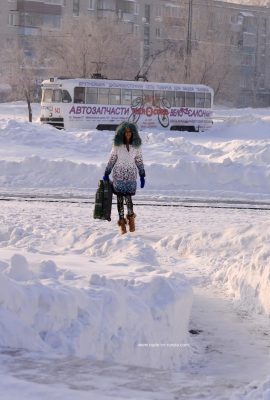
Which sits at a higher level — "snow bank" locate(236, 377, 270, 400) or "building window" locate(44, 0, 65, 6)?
"building window" locate(44, 0, 65, 6)

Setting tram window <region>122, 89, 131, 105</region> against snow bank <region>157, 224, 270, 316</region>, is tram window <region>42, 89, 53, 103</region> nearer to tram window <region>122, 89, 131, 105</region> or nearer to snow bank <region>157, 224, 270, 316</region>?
tram window <region>122, 89, 131, 105</region>

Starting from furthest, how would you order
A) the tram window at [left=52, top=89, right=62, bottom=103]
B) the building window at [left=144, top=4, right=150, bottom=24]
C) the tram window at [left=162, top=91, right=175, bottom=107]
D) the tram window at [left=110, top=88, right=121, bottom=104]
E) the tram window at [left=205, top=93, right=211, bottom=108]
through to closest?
the building window at [left=144, top=4, right=150, bottom=24]
the tram window at [left=205, top=93, right=211, bottom=108]
the tram window at [left=162, top=91, right=175, bottom=107]
the tram window at [left=110, top=88, right=121, bottom=104]
the tram window at [left=52, top=89, right=62, bottom=103]

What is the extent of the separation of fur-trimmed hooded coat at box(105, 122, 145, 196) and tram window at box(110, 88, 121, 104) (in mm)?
35114

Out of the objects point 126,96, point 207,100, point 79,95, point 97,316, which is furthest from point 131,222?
point 207,100

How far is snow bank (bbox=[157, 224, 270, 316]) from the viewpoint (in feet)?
34.0

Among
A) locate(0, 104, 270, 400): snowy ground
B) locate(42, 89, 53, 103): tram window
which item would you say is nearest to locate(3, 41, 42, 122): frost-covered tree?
locate(42, 89, 53, 103): tram window

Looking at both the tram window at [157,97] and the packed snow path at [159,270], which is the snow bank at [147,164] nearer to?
the packed snow path at [159,270]

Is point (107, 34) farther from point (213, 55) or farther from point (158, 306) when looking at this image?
point (158, 306)

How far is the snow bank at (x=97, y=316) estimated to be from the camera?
293 inches

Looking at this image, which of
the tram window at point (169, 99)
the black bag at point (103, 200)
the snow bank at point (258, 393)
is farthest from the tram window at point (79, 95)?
the snow bank at point (258, 393)

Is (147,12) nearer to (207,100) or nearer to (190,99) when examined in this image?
(207,100)

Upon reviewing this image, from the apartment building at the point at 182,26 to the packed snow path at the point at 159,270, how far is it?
60780 mm

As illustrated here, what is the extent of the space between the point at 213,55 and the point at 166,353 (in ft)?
247

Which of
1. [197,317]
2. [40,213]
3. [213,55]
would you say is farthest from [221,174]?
[213,55]
